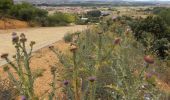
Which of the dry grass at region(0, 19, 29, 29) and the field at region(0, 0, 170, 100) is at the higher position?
the field at region(0, 0, 170, 100)

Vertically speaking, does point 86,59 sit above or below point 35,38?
above

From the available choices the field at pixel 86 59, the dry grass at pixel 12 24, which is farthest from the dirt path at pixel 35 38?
the dry grass at pixel 12 24

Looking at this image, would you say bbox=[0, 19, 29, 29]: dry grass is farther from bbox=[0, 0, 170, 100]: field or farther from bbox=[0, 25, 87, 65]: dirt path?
bbox=[0, 25, 87, 65]: dirt path

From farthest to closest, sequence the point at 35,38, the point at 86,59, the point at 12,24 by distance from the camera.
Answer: the point at 12,24 → the point at 35,38 → the point at 86,59

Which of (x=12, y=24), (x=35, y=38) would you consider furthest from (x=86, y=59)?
(x=12, y=24)

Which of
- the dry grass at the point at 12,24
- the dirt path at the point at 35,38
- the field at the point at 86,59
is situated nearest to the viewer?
the field at the point at 86,59

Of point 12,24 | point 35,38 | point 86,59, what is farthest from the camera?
point 12,24

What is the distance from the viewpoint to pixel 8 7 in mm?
46906

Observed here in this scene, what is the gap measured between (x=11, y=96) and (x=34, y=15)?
134ft

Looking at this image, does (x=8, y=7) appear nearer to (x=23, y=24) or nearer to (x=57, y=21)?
(x=23, y=24)

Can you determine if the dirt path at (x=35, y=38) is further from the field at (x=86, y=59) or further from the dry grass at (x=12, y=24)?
the dry grass at (x=12, y=24)

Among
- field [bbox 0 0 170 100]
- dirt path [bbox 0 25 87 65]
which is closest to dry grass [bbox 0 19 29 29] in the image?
field [bbox 0 0 170 100]

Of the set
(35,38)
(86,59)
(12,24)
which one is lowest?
(12,24)

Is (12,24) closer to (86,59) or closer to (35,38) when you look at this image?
(35,38)
